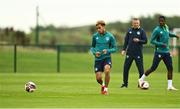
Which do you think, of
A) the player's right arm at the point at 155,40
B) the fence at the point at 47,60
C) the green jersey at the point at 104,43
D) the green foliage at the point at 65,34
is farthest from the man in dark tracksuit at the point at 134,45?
the green foliage at the point at 65,34

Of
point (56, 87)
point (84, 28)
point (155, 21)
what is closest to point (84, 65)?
point (56, 87)

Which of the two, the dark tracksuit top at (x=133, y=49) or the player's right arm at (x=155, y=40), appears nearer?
the player's right arm at (x=155, y=40)

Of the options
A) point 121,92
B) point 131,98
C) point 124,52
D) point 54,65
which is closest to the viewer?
point 131,98

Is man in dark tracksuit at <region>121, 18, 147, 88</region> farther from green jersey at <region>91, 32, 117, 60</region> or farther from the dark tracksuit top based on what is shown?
green jersey at <region>91, 32, 117, 60</region>

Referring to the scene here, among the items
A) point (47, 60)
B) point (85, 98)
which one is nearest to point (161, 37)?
point (85, 98)

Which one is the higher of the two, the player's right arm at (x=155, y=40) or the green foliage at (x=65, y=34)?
the green foliage at (x=65, y=34)

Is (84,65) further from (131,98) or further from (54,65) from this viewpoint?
(131,98)

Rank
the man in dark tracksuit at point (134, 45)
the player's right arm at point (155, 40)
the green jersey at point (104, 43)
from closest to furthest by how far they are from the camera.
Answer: the green jersey at point (104, 43) < the player's right arm at point (155, 40) < the man in dark tracksuit at point (134, 45)

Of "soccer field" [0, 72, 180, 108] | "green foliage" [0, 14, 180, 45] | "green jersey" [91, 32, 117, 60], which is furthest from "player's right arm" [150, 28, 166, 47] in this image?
"green foliage" [0, 14, 180, 45]

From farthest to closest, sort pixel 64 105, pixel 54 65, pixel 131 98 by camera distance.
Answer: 1. pixel 54 65
2. pixel 131 98
3. pixel 64 105

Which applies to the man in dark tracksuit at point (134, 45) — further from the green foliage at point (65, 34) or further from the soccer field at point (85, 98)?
the green foliage at point (65, 34)

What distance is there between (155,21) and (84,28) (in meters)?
15.7

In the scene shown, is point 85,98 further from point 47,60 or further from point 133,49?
point 47,60

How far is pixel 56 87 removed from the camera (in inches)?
1001
